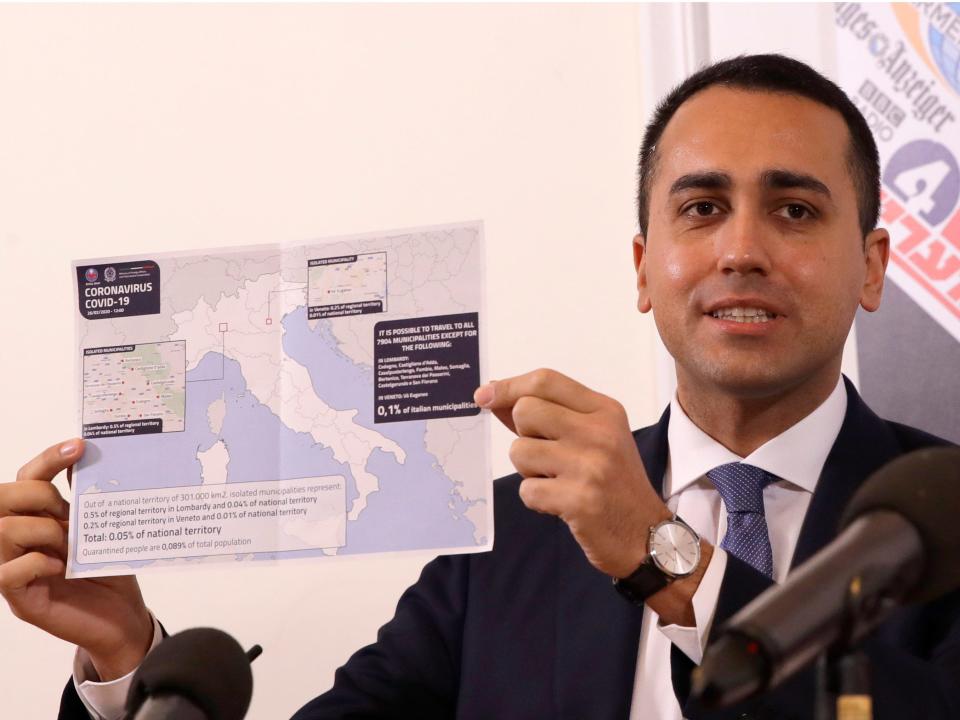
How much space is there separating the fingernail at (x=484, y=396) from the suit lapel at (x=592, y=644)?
40 centimetres

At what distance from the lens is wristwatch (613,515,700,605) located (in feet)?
4.68

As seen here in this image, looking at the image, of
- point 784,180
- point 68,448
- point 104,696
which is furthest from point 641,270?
point 104,696

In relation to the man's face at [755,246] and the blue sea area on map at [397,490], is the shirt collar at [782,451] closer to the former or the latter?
the man's face at [755,246]

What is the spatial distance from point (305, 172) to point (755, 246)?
101cm

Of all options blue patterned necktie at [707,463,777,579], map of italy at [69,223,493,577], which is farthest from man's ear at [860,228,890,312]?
map of italy at [69,223,493,577]

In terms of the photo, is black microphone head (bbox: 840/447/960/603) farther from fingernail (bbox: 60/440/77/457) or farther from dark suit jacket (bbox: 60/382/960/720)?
fingernail (bbox: 60/440/77/457)

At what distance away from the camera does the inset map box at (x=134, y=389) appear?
1646 millimetres

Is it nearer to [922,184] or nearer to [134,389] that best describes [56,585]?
[134,389]

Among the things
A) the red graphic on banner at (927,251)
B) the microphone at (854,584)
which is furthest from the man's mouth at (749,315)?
the microphone at (854,584)

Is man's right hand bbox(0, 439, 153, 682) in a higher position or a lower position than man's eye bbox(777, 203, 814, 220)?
lower

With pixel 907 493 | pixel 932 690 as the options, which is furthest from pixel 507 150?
pixel 907 493

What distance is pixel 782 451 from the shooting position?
1.79 metres

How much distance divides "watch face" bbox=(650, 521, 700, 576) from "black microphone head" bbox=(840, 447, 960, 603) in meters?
0.51

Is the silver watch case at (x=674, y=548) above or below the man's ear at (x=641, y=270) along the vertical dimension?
below
